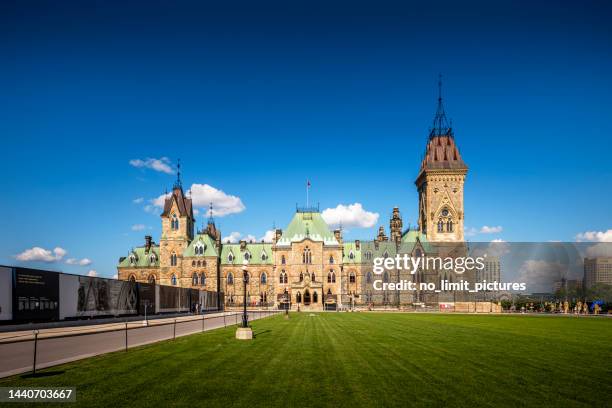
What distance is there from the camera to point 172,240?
97.2 metres

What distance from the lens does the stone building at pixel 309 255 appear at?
3595 inches

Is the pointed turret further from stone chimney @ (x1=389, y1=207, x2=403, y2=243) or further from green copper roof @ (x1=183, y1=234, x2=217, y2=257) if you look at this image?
green copper roof @ (x1=183, y1=234, x2=217, y2=257)

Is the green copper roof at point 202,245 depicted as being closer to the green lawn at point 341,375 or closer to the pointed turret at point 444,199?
the pointed turret at point 444,199

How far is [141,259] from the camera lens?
10162 centimetres

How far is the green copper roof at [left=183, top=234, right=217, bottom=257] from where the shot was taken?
96.4 m

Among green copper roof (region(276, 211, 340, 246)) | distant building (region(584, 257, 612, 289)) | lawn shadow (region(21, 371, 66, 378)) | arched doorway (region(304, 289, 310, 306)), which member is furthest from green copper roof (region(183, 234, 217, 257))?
lawn shadow (region(21, 371, 66, 378))

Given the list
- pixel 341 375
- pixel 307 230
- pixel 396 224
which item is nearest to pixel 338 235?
pixel 307 230

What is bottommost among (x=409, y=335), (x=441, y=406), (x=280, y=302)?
(x=280, y=302)

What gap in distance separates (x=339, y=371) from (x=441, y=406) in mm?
4851

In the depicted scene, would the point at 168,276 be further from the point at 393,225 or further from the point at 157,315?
the point at 393,225

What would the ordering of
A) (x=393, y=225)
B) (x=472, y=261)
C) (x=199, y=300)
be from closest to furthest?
(x=199, y=300) < (x=472, y=261) < (x=393, y=225)

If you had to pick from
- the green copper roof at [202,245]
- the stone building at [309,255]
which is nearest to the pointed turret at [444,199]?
the stone building at [309,255]

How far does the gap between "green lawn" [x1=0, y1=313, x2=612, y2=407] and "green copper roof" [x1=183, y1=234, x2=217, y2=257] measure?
74922 millimetres

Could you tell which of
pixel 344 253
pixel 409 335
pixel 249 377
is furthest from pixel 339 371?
pixel 344 253
